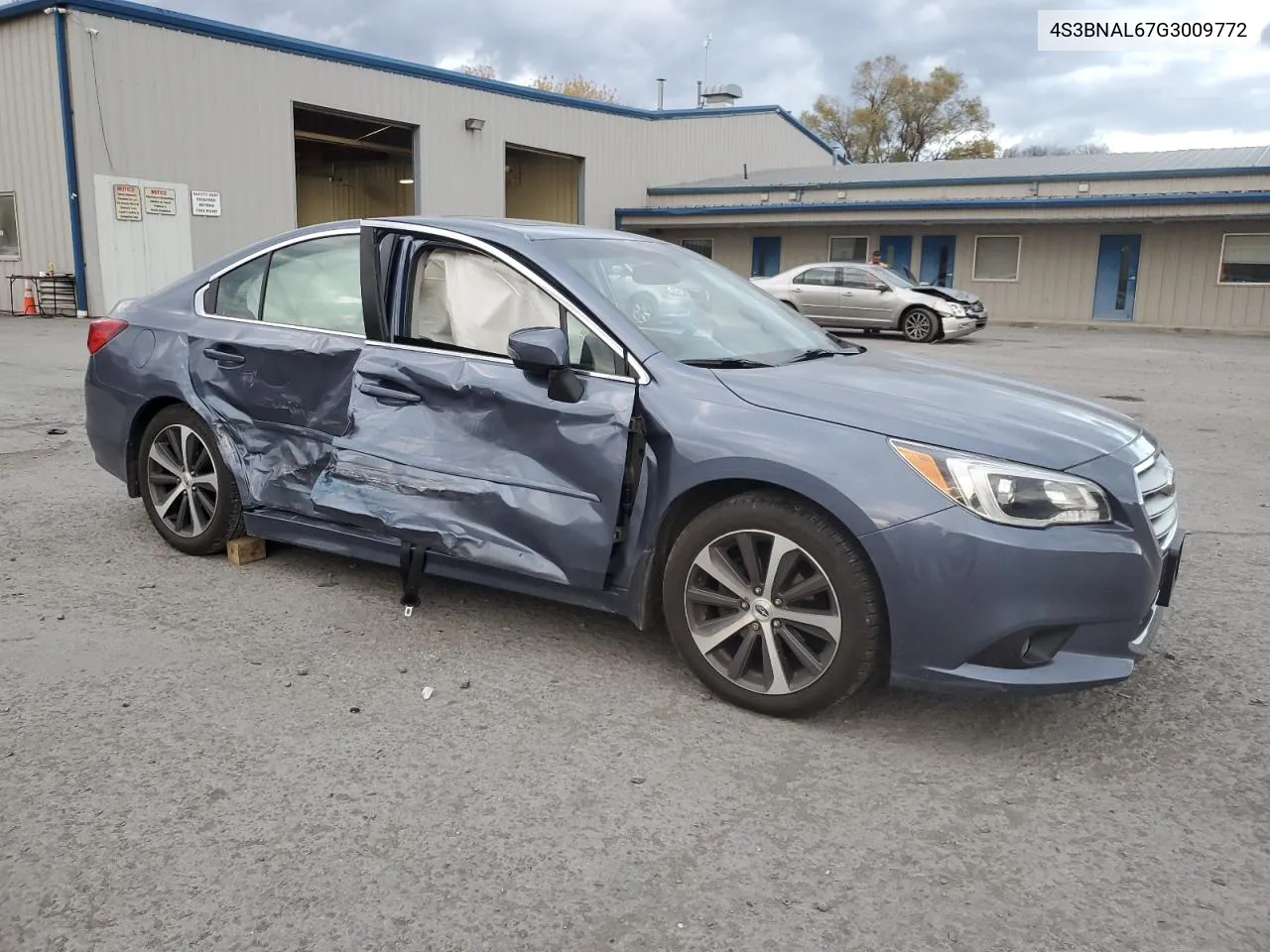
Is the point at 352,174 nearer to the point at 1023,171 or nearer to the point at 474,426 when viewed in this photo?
the point at 1023,171

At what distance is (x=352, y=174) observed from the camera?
35719 millimetres

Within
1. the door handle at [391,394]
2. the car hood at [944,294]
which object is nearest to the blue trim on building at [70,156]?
the car hood at [944,294]

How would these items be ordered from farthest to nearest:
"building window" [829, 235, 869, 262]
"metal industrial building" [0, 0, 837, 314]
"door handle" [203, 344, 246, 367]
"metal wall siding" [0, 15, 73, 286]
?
"building window" [829, 235, 869, 262], "metal industrial building" [0, 0, 837, 314], "metal wall siding" [0, 15, 73, 286], "door handle" [203, 344, 246, 367]

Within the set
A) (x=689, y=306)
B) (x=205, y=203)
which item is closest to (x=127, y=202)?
(x=205, y=203)

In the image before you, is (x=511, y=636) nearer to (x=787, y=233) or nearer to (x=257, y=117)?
(x=257, y=117)

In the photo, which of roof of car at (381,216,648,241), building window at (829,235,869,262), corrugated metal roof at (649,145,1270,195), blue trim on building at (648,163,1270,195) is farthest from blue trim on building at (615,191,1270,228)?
roof of car at (381,216,648,241)

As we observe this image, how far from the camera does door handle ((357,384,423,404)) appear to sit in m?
4.16

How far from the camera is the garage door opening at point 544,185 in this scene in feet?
102

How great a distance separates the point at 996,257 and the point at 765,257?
21.8 feet

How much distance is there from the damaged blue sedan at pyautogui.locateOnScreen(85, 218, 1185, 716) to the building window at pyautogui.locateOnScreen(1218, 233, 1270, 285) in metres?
25.6

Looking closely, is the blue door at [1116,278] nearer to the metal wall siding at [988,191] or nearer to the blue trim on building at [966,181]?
the metal wall siding at [988,191]

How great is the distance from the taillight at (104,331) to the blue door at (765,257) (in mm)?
27497

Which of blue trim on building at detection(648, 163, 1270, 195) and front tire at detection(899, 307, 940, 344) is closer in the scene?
front tire at detection(899, 307, 940, 344)

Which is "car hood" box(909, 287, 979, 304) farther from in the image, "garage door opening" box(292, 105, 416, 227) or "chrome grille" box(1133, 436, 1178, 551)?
"chrome grille" box(1133, 436, 1178, 551)
